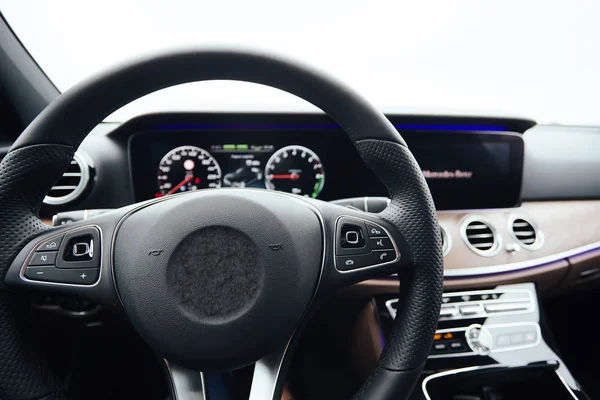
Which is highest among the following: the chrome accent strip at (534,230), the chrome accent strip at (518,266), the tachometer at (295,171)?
the tachometer at (295,171)

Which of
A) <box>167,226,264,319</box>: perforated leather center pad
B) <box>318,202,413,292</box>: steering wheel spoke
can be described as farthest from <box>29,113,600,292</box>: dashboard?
<box>167,226,264,319</box>: perforated leather center pad

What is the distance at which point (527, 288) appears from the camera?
4.26 ft

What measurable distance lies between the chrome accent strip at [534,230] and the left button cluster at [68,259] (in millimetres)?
Result: 1167

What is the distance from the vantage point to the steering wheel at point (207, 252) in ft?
2.15

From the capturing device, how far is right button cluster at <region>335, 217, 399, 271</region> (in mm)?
733

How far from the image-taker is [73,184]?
120cm

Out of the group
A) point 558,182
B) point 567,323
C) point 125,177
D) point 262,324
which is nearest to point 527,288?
point 558,182

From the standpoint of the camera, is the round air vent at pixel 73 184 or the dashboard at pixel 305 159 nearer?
the round air vent at pixel 73 184

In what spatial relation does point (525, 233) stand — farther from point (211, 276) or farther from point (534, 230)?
point (211, 276)

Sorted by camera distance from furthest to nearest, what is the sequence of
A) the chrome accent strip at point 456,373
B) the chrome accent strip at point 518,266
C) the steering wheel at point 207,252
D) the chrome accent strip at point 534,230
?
1. the chrome accent strip at point 534,230
2. the chrome accent strip at point 518,266
3. the chrome accent strip at point 456,373
4. the steering wheel at point 207,252

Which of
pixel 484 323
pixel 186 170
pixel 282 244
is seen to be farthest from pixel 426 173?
pixel 282 244

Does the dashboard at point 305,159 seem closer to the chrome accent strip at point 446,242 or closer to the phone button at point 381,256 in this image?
Result: the chrome accent strip at point 446,242

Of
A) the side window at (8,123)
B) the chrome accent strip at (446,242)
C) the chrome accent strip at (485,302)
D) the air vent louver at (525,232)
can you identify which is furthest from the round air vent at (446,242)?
the side window at (8,123)

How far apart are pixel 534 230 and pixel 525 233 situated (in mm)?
40
